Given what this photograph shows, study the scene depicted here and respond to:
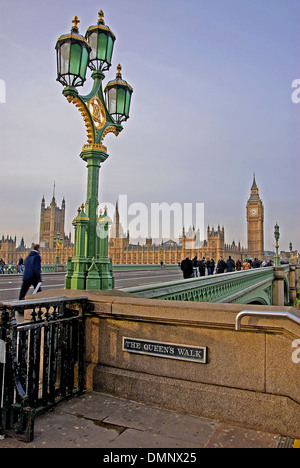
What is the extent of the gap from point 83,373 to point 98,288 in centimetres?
149

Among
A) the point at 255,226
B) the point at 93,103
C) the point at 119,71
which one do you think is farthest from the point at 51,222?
the point at 93,103

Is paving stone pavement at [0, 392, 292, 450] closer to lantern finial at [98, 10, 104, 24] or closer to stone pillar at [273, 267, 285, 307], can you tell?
lantern finial at [98, 10, 104, 24]

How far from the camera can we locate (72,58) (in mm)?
5738

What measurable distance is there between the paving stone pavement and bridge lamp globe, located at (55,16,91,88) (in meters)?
4.88

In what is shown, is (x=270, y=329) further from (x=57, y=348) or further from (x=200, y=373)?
(x=57, y=348)

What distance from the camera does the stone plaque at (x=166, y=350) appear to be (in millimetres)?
3994

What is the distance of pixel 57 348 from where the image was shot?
4348mm

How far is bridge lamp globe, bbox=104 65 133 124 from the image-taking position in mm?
7160

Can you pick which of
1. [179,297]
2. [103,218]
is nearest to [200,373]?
[103,218]

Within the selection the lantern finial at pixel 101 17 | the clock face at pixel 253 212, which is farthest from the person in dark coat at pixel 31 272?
the clock face at pixel 253 212

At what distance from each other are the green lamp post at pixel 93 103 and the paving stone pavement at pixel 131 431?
88.2 inches

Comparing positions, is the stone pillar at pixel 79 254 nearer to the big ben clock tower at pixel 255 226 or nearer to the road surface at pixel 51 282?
the road surface at pixel 51 282

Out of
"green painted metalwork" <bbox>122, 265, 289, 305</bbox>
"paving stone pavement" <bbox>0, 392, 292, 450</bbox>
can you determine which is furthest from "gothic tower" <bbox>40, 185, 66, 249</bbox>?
"paving stone pavement" <bbox>0, 392, 292, 450</bbox>

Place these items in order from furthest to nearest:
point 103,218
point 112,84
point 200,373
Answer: point 112,84
point 103,218
point 200,373
